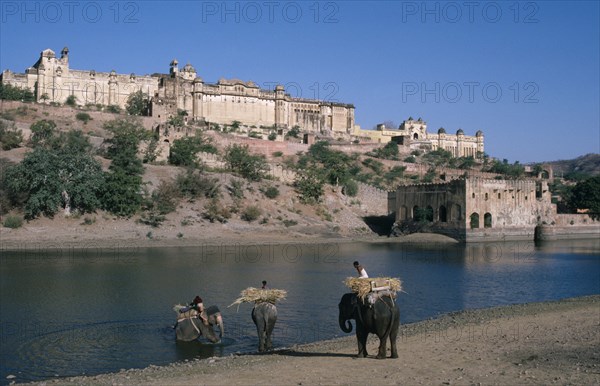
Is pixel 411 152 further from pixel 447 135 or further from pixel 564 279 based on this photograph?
pixel 564 279

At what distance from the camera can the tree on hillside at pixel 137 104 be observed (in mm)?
66475

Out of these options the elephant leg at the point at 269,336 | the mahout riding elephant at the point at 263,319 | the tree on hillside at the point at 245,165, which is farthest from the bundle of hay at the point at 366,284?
the tree on hillside at the point at 245,165

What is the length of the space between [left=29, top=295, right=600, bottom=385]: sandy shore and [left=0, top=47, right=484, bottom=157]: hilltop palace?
5316cm

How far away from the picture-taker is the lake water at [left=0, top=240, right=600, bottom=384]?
1295 centimetres

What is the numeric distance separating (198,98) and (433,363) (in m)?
69.8

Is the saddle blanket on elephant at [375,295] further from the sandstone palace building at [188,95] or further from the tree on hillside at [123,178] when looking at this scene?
the sandstone palace building at [188,95]

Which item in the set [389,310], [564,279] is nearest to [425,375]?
[389,310]

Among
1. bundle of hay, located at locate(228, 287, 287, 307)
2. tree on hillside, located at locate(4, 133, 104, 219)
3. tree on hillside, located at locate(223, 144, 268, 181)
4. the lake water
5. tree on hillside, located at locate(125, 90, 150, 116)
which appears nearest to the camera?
bundle of hay, located at locate(228, 287, 287, 307)

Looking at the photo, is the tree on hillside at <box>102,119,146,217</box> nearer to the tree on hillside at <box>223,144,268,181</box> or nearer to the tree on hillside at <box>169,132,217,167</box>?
the tree on hillside at <box>169,132,217,167</box>

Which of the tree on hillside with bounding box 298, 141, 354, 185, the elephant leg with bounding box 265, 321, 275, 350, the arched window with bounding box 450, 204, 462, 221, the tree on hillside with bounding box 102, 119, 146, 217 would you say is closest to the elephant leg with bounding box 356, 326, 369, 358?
the elephant leg with bounding box 265, 321, 275, 350

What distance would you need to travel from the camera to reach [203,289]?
20.8m

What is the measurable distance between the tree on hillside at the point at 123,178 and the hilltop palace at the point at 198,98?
53.4ft

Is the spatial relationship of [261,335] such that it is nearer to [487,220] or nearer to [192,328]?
[192,328]

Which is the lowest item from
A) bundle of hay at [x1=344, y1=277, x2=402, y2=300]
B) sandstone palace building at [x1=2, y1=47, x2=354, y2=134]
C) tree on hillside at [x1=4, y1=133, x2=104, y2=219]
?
bundle of hay at [x1=344, y1=277, x2=402, y2=300]
